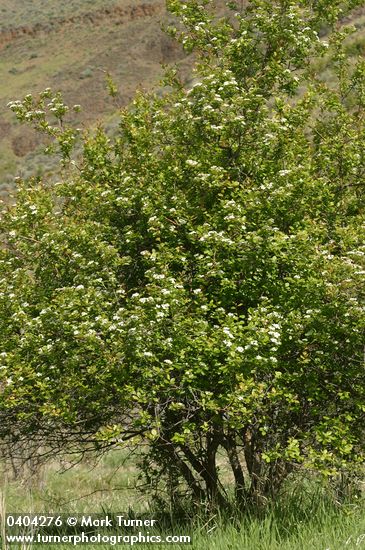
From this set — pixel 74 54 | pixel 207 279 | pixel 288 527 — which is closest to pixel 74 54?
pixel 74 54

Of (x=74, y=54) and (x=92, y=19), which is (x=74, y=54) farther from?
(x=92, y=19)

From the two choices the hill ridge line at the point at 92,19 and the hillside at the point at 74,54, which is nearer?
the hillside at the point at 74,54

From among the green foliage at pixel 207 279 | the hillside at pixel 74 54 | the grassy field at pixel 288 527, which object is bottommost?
the grassy field at pixel 288 527

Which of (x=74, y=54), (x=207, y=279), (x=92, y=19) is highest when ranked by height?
(x=92, y=19)

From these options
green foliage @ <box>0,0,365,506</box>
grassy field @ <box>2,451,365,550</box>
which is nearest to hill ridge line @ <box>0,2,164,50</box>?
green foliage @ <box>0,0,365,506</box>

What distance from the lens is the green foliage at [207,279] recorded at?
20.9ft

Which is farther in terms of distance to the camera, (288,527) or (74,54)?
(74,54)

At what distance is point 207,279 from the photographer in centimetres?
708

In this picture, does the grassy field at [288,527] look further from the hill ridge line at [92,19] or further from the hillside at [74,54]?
the hill ridge line at [92,19]

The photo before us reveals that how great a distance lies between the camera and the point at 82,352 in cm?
666

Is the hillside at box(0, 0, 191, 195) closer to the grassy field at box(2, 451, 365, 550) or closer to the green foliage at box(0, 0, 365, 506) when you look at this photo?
the green foliage at box(0, 0, 365, 506)

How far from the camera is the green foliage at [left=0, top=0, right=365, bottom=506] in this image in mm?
6355

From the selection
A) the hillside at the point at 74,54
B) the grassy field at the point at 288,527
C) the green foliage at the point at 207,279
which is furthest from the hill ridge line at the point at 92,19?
the grassy field at the point at 288,527

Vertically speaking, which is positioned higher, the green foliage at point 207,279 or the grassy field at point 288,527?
the green foliage at point 207,279
